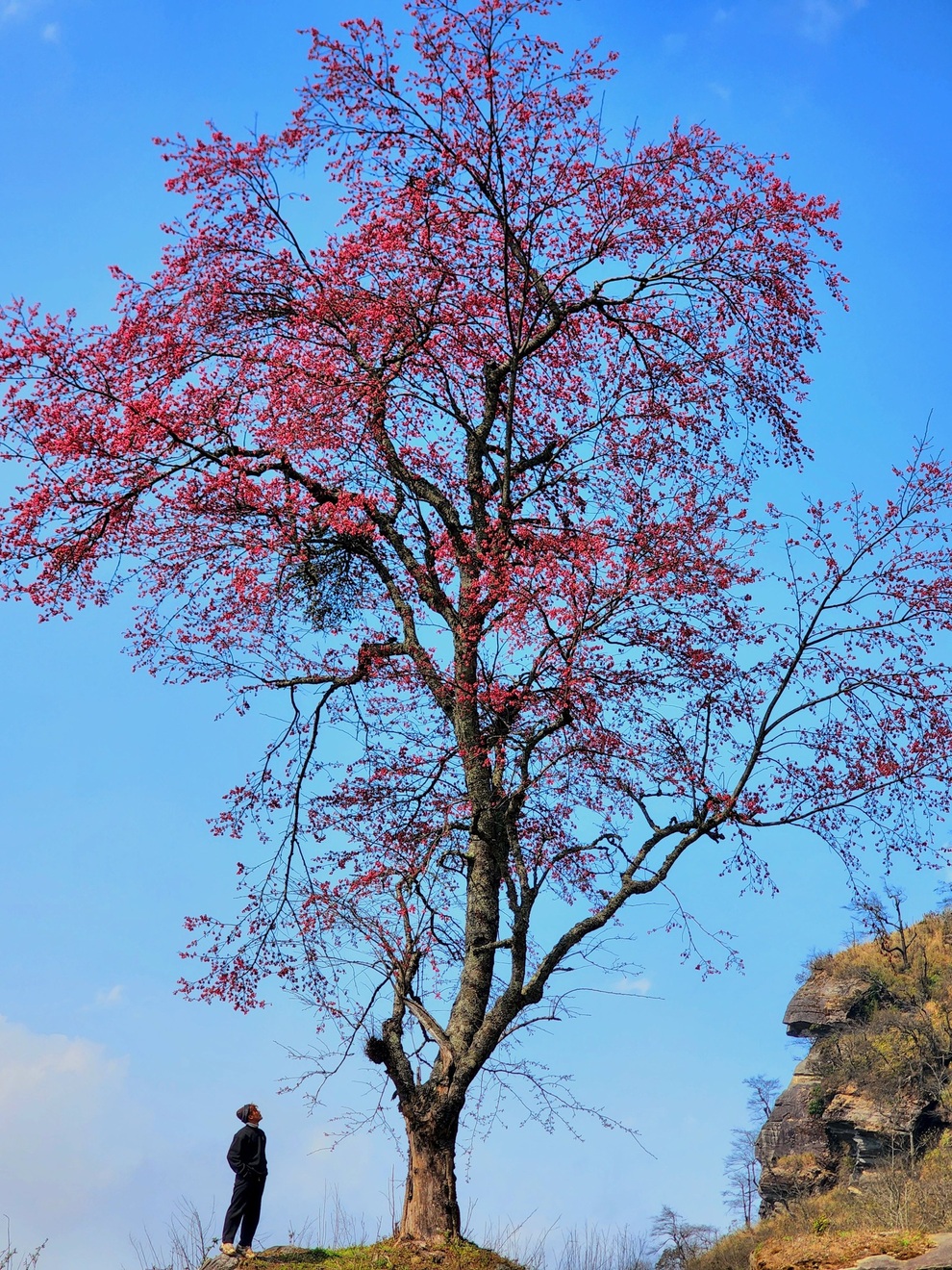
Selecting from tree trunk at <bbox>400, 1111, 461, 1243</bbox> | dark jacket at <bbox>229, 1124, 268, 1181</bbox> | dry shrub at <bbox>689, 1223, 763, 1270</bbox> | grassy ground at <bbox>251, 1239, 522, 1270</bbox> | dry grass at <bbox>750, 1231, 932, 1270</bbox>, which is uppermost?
dark jacket at <bbox>229, 1124, 268, 1181</bbox>

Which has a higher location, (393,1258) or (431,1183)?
(431,1183)

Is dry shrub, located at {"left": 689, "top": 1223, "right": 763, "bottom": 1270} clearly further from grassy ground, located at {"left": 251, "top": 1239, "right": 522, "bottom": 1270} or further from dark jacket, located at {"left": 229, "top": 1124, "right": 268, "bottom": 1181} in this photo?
dark jacket, located at {"left": 229, "top": 1124, "right": 268, "bottom": 1181}

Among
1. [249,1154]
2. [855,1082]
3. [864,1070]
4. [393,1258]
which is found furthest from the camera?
[855,1082]

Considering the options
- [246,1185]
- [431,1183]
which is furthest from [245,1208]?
[431,1183]

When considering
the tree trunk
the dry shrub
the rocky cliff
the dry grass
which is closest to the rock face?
the rocky cliff

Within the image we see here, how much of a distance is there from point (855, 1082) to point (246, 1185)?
22.7 m

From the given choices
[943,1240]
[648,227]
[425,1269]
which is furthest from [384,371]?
[943,1240]

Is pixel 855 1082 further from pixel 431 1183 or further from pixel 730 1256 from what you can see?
pixel 431 1183

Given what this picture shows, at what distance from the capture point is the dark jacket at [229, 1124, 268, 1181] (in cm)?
1081

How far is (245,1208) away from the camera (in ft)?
35.3

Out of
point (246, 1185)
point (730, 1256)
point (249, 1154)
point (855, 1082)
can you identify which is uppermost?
point (855, 1082)

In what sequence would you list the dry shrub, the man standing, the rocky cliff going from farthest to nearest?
the rocky cliff < the dry shrub < the man standing

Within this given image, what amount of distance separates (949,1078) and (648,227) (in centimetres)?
2336

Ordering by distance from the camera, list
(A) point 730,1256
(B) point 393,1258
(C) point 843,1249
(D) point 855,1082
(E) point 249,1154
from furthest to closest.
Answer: (D) point 855,1082, (A) point 730,1256, (E) point 249,1154, (C) point 843,1249, (B) point 393,1258
